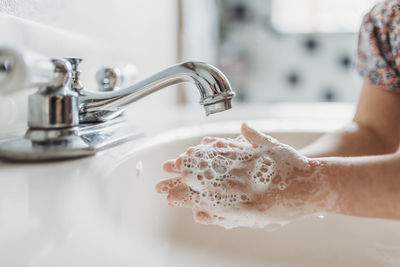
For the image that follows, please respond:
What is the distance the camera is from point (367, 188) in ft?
1.33

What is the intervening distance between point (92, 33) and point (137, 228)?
1.39ft

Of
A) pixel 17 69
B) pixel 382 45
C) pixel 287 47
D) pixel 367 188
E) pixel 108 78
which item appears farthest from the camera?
pixel 287 47

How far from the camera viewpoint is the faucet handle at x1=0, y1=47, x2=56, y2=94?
293 mm

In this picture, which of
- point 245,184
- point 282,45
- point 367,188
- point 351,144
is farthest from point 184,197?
point 282,45

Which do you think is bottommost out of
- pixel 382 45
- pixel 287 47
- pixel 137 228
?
pixel 137 228

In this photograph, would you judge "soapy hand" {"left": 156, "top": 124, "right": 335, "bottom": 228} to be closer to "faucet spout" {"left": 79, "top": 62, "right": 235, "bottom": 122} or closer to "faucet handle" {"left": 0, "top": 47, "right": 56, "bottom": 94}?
"faucet spout" {"left": 79, "top": 62, "right": 235, "bottom": 122}

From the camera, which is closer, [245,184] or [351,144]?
[245,184]

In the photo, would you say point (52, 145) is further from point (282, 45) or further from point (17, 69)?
point (282, 45)

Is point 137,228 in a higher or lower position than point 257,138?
lower

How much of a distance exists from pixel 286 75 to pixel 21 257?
1893mm

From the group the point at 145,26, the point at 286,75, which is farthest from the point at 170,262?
the point at 286,75

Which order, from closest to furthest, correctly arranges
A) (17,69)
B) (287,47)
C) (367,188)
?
(17,69)
(367,188)
(287,47)

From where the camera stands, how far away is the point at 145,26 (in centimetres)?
116

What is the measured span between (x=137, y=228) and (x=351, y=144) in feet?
1.22
